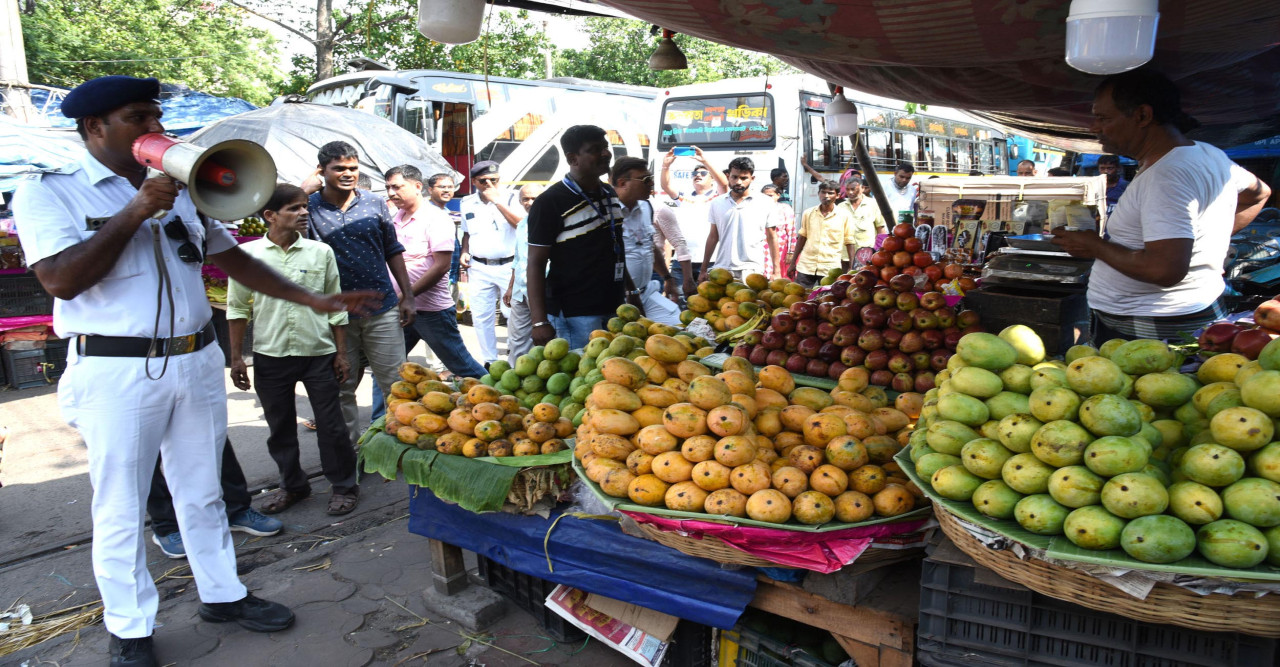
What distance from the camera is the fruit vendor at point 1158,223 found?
2902 millimetres

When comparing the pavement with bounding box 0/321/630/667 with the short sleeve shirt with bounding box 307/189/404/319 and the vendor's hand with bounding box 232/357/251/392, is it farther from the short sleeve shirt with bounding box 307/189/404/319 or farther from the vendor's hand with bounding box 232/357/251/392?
the short sleeve shirt with bounding box 307/189/404/319

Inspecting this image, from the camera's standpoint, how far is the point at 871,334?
3.41 meters

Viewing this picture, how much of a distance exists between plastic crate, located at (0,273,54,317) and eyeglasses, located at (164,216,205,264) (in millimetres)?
5684

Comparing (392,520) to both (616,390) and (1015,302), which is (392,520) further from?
(1015,302)

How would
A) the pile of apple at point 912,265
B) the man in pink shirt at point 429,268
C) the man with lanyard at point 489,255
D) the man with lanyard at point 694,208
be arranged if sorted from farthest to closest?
the man with lanyard at point 694,208
the man with lanyard at point 489,255
the man in pink shirt at point 429,268
the pile of apple at point 912,265

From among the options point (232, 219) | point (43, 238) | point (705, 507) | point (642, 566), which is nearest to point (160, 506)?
point (43, 238)

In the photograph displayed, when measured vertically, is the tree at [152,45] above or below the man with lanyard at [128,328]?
above

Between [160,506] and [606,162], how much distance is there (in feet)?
9.53

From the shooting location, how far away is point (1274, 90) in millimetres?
4051

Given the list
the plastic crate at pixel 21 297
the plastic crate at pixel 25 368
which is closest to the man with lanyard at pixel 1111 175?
the plastic crate at pixel 21 297

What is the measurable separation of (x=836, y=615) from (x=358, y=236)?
3.68 meters

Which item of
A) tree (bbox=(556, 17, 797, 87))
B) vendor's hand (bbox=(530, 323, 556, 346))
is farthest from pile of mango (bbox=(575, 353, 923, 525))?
tree (bbox=(556, 17, 797, 87))

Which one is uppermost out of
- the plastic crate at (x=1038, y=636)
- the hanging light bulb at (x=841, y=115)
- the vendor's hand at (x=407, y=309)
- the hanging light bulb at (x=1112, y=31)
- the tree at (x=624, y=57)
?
the tree at (x=624, y=57)

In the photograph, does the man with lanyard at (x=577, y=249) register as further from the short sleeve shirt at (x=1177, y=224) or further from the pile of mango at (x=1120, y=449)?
the pile of mango at (x=1120, y=449)
